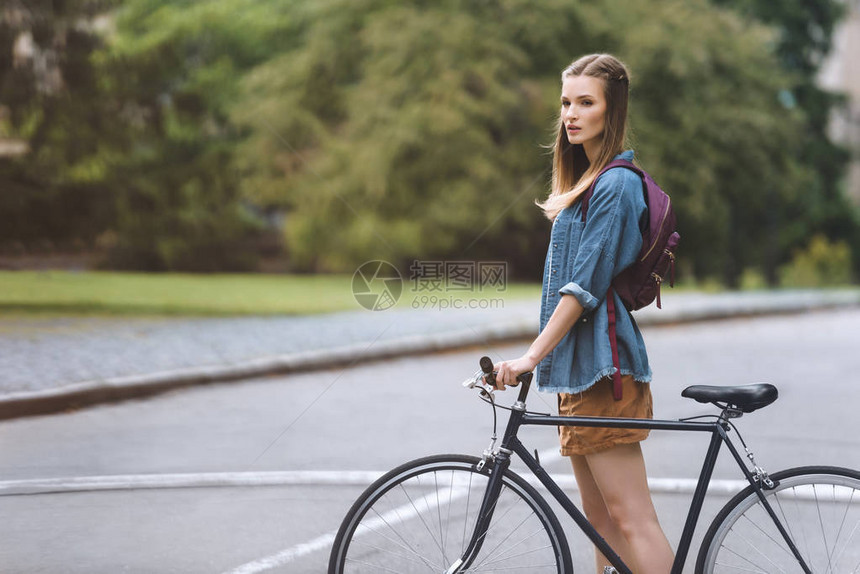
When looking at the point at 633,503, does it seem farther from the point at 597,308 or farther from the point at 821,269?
the point at 821,269

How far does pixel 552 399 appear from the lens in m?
9.23

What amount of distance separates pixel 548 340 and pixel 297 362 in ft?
25.7

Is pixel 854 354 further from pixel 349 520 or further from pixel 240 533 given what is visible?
pixel 349 520

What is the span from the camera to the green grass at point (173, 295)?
15.6m

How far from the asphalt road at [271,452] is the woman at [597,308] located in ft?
4.57

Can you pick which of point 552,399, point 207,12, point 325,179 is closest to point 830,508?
point 552,399

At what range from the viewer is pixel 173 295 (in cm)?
1958

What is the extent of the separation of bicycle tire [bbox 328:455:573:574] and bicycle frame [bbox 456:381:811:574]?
4 centimetres

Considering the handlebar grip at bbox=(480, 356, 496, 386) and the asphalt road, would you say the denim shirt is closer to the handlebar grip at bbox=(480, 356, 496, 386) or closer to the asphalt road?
the handlebar grip at bbox=(480, 356, 496, 386)

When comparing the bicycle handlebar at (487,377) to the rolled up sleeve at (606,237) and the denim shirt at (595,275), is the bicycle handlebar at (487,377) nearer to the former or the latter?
the denim shirt at (595,275)

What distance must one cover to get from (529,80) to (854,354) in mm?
13401

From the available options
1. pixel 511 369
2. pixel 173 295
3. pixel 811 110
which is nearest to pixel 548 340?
pixel 511 369

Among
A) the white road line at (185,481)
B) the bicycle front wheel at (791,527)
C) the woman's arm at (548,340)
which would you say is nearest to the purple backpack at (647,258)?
the woman's arm at (548,340)

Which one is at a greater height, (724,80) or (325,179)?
(724,80)
